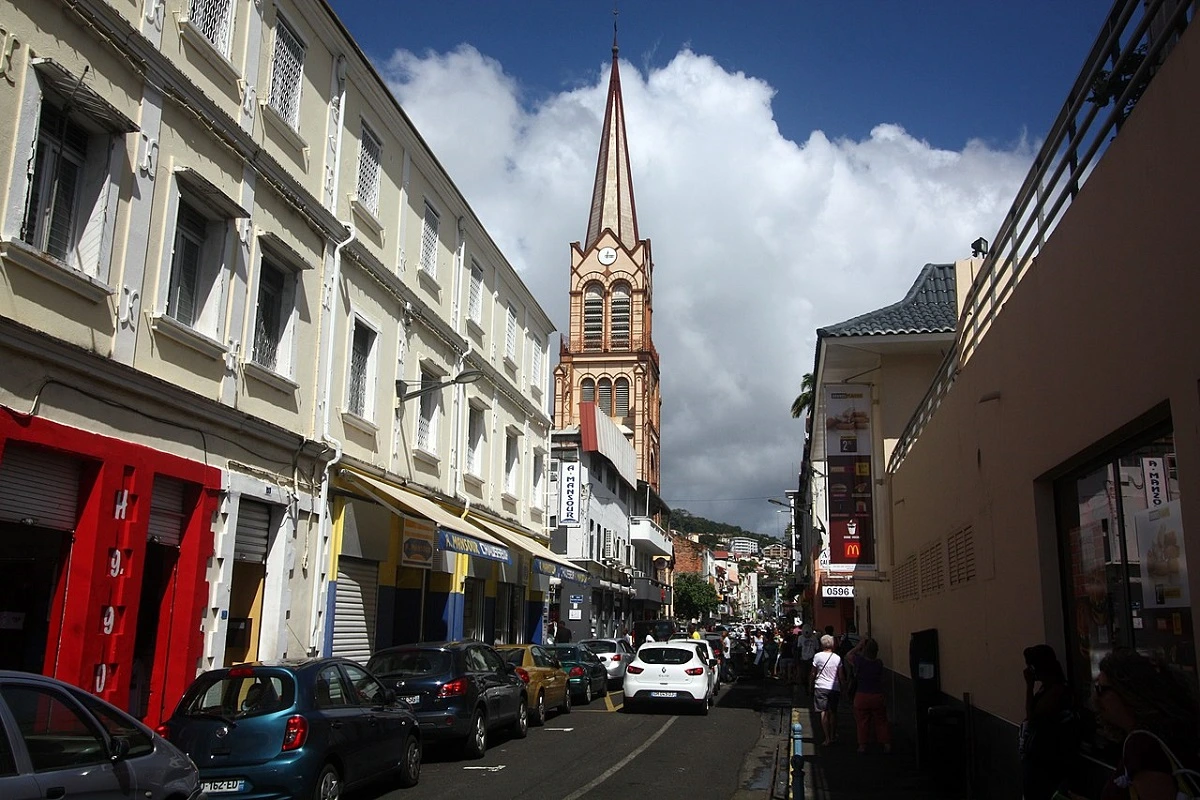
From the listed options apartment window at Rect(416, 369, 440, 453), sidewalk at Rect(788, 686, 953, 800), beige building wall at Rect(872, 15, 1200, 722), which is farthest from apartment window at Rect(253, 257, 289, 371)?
beige building wall at Rect(872, 15, 1200, 722)

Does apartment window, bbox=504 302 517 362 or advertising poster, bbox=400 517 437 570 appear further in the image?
apartment window, bbox=504 302 517 362

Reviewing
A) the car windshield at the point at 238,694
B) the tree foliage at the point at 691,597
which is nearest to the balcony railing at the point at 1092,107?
the car windshield at the point at 238,694

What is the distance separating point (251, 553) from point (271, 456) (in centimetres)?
144

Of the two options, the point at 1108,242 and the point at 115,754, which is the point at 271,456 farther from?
the point at 1108,242

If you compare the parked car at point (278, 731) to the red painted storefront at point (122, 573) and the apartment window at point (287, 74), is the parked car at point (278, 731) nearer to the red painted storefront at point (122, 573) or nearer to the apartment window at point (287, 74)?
the red painted storefront at point (122, 573)

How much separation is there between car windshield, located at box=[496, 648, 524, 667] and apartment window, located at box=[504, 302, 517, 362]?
1044cm

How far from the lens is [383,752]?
35.2 feet

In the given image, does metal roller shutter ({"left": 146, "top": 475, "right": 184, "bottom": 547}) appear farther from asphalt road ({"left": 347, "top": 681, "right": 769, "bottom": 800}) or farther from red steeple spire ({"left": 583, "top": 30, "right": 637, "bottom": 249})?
red steeple spire ({"left": 583, "top": 30, "right": 637, "bottom": 249})

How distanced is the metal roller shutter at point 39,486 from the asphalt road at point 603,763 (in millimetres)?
4360

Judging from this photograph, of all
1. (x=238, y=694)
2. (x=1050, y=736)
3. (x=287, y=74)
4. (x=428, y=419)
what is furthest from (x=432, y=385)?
(x=1050, y=736)

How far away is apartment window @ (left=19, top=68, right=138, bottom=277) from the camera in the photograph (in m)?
10.2

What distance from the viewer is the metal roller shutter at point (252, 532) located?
14.2m

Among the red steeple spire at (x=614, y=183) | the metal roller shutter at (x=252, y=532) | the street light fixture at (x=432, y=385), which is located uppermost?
the red steeple spire at (x=614, y=183)

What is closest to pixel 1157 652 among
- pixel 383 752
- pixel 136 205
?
pixel 383 752
